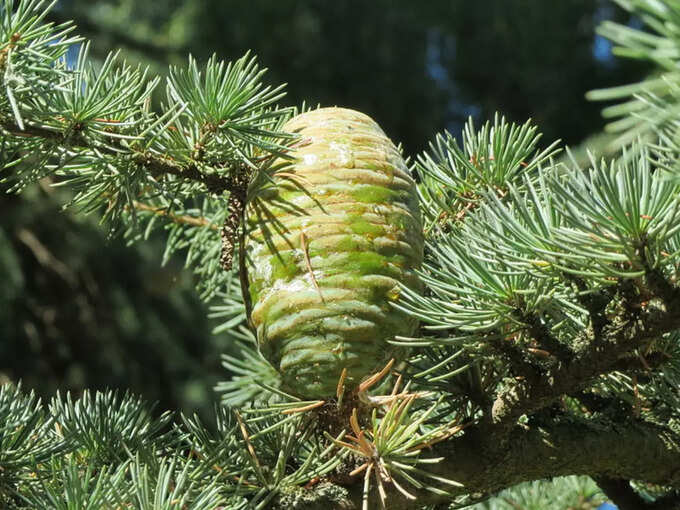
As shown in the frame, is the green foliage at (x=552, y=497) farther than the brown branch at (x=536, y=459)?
Yes

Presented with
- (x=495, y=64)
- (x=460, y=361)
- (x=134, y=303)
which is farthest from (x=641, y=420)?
(x=495, y=64)

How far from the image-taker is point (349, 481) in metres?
0.44

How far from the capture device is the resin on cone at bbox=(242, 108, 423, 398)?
42 centimetres

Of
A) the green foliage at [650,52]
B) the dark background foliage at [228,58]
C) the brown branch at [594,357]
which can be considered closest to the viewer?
the green foliage at [650,52]

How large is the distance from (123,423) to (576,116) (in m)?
3.08

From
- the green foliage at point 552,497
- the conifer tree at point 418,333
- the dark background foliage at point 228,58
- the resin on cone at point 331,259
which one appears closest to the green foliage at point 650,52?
the conifer tree at point 418,333

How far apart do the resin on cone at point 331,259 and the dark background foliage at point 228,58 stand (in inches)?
35.9

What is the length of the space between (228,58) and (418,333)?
2432 millimetres

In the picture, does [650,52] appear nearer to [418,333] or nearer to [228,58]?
[418,333]

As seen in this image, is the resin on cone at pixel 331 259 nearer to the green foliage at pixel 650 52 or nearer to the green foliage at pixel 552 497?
the green foliage at pixel 650 52

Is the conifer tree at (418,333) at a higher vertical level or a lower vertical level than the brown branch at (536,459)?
higher

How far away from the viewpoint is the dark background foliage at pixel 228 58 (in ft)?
6.38

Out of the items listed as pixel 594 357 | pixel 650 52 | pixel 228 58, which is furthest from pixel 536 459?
pixel 228 58

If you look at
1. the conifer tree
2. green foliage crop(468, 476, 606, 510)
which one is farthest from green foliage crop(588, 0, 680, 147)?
green foliage crop(468, 476, 606, 510)
